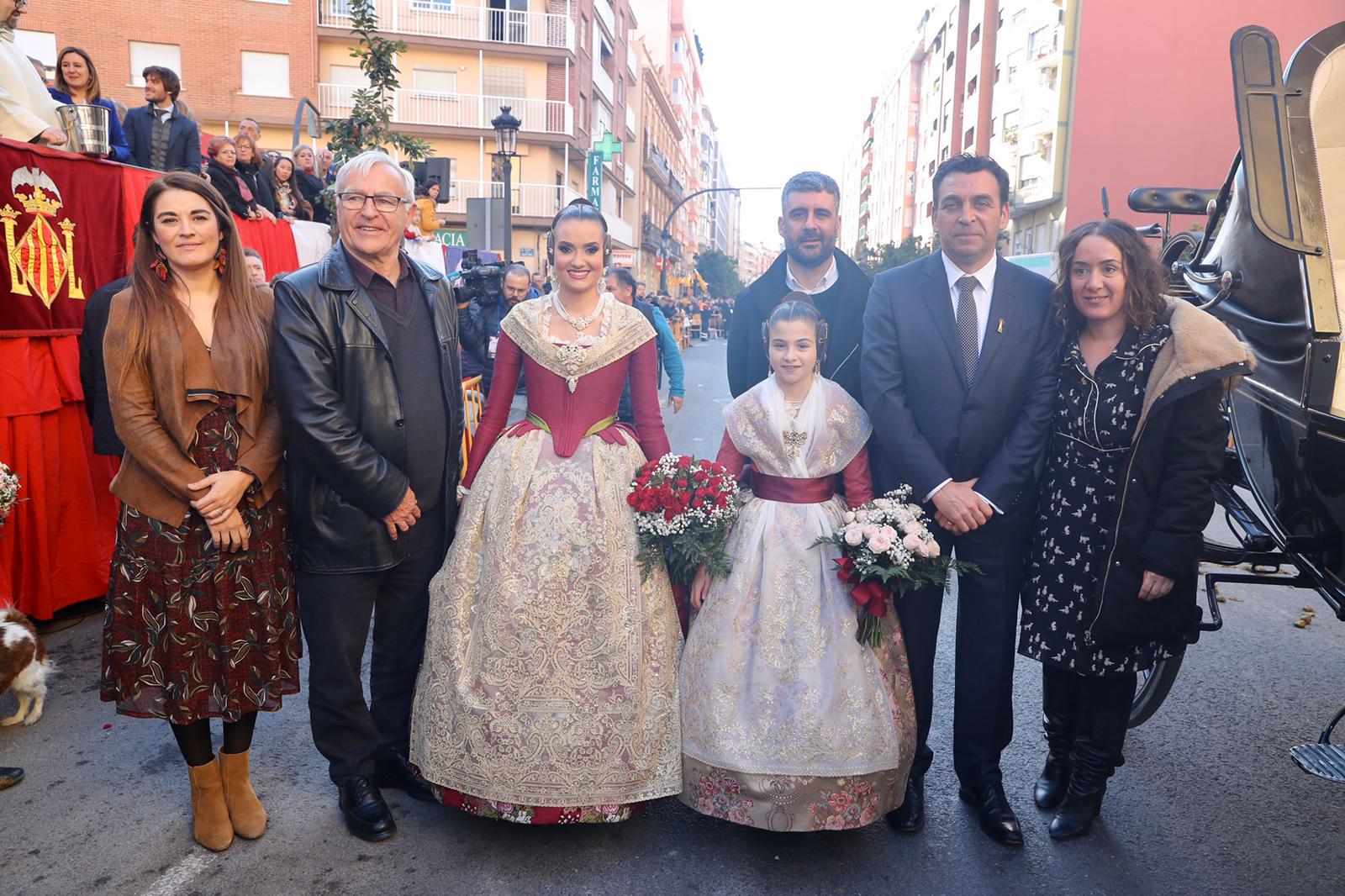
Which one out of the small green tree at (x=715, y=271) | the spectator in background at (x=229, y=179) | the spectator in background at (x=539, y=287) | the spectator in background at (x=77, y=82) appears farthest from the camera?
the small green tree at (x=715, y=271)

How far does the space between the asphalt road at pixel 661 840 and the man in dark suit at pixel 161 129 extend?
5951 millimetres

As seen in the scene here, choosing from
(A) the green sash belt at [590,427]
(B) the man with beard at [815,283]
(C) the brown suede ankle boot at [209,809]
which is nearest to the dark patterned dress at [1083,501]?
(B) the man with beard at [815,283]

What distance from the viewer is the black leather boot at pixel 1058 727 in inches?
146

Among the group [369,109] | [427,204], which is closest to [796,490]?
[427,204]

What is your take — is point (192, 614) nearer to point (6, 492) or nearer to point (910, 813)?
point (6, 492)

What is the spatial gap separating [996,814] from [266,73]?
36.1m

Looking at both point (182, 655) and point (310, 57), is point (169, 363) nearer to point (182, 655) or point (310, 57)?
point (182, 655)

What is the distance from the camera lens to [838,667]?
3350mm

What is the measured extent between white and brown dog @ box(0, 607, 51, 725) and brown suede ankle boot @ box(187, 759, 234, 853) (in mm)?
1478

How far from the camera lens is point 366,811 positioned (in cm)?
345

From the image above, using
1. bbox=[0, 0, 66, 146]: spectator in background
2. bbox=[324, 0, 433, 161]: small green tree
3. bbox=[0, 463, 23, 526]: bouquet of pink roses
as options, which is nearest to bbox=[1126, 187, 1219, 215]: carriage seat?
bbox=[0, 463, 23, 526]: bouquet of pink roses

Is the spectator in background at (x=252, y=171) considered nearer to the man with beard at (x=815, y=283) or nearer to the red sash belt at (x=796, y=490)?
the man with beard at (x=815, y=283)

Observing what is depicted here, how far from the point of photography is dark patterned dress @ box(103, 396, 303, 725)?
3.14 meters

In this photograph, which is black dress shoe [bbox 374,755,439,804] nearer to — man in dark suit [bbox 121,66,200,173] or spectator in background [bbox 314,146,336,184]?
man in dark suit [bbox 121,66,200,173]
